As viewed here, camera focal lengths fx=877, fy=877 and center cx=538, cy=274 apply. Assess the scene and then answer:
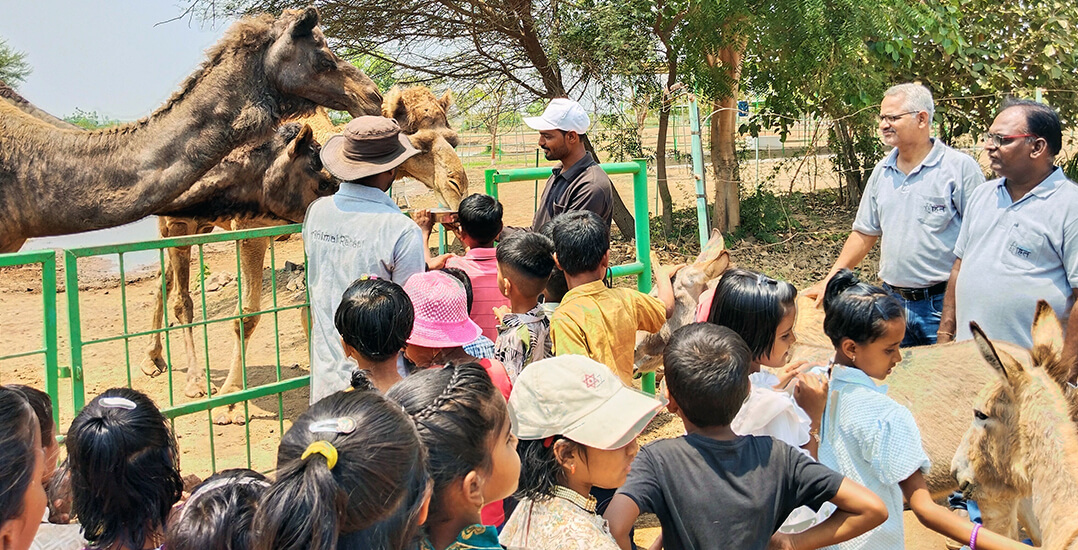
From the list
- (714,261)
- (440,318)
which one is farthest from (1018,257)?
(440,318)

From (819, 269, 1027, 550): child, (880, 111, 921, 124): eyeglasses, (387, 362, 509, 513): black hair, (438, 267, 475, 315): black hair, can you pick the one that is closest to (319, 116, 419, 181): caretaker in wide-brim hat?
(438, 267, 475, 315): black hair

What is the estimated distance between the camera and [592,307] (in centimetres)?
318

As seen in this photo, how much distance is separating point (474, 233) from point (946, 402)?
89.8 inches

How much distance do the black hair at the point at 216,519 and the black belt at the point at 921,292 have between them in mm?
3825

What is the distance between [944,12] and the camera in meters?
9.00

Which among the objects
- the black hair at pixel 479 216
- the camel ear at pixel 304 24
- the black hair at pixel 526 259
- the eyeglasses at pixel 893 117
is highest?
the camel ear at pixel 304 24

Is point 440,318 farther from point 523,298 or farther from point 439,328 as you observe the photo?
point 523,298

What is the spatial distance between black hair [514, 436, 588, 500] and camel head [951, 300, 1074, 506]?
4.39ft

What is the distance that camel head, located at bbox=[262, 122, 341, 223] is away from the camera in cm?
642

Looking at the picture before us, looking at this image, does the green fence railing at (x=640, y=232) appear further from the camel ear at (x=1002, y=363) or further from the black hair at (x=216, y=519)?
the black hair at (x=216, y=519)

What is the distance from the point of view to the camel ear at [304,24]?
5297 mm

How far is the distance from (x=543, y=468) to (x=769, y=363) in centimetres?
108

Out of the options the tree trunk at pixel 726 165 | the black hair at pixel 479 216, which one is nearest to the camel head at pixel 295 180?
the black hair at pixel 479 216

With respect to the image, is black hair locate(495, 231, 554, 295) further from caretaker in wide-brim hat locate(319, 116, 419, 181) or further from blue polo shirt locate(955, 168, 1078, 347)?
blue polo shirt locate(955, 168, 1078, 347)
